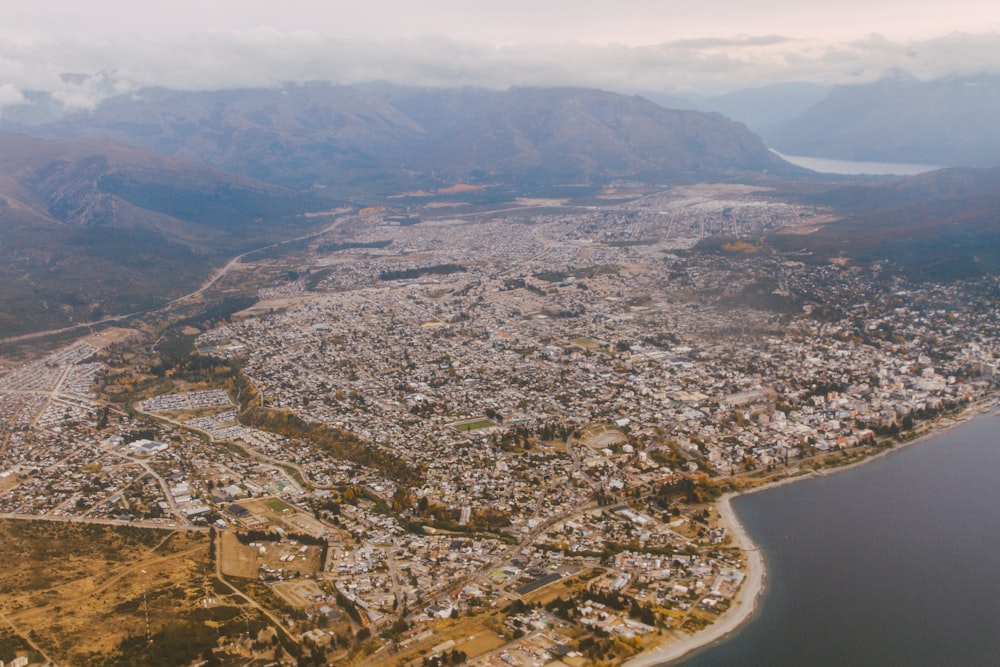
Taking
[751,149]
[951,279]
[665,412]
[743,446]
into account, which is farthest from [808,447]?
[751,149]

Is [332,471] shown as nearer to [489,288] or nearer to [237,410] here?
[237,410]

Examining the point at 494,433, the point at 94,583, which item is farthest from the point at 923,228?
the point at 94,583

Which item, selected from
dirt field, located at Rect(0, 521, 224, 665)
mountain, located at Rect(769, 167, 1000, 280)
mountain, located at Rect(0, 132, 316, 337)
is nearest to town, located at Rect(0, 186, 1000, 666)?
dirt field, located at Rect(0, 521, 224, 665)

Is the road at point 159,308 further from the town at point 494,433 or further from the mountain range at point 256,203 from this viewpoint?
the town at point 494,433

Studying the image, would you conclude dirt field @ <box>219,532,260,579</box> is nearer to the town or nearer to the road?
the town

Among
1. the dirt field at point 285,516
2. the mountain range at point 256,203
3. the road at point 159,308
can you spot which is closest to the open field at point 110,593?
the dirt field at point 285,516
